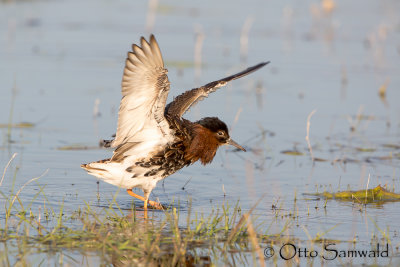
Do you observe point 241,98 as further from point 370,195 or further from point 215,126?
point 370,195

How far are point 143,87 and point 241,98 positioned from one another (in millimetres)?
6219

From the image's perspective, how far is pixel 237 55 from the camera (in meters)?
15.6

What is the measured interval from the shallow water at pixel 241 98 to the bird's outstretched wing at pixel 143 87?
960 mm

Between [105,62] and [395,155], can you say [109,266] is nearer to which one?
[395,155]

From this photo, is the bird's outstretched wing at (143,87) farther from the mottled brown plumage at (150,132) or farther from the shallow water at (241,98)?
the shallow water at (241,98)

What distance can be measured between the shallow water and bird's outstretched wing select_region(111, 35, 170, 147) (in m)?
0.96

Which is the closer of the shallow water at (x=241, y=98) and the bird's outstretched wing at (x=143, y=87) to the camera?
the bird's outstretched wing at (x=143, y=87)

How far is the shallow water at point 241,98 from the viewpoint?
7.90 meters

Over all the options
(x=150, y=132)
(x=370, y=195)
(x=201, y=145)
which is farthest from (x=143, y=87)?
(x=370, y=195)

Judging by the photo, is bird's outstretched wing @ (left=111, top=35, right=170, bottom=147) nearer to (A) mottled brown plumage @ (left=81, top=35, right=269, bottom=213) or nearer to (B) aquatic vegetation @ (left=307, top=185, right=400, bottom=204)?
(A) mottled brown plumage @ (left=81, top=35, right=269, bottom=213)

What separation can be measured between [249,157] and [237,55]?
621 cm

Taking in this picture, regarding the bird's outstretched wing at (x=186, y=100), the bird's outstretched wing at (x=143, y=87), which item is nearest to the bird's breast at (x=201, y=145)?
the bird's outstretched wing at (x=186, y=100)

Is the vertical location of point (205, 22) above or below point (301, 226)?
above

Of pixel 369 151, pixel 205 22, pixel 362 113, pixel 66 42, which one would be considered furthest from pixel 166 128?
pixel 205 22
